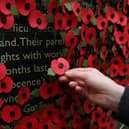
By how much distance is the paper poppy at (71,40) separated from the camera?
94 cm

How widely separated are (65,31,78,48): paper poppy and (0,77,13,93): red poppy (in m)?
0.30

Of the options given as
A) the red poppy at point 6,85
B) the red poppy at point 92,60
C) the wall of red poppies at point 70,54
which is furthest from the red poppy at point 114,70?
the red poppy at point 6,85

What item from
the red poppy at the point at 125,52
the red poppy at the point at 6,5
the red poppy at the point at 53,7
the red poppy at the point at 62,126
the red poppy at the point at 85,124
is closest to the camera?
the red poppy at the point at 6,5

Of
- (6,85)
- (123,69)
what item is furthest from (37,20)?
(123,69)

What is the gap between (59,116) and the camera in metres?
0.99

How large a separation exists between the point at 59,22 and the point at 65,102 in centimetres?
37

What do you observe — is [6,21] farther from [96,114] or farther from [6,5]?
[96,114]

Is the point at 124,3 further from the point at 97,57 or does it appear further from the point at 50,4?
the point at 50,4

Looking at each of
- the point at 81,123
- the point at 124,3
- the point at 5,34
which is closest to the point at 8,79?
the point at 5,34

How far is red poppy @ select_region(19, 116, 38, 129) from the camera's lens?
0.89 metres

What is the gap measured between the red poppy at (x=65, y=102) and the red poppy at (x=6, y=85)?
10.3 inches

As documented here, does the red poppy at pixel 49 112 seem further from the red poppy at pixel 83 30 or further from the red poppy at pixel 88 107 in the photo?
the red poppy at pixel 83 30

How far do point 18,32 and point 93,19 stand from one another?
38cm

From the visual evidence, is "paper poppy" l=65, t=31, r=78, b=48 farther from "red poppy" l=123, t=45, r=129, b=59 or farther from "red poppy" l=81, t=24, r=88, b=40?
"red poppy" l=123, t=45, r=129, b=59
